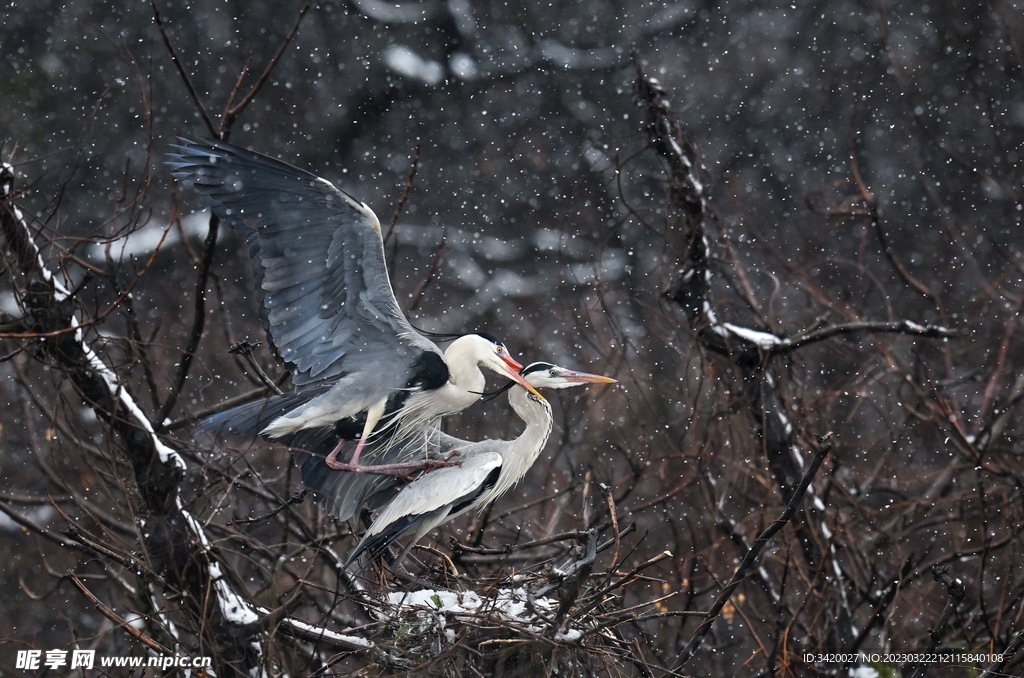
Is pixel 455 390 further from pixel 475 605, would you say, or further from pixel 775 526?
pixel 775 526

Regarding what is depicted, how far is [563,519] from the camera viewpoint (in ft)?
26.9

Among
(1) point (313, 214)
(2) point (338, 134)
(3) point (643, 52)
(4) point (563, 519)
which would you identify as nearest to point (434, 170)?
(2) point (338, 134)

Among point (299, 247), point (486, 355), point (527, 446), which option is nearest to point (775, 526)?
point (527, 446)

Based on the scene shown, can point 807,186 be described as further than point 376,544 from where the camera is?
Yes

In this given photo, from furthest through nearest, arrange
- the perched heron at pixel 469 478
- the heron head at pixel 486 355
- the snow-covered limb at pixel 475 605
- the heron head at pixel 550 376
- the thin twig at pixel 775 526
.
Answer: the heron head at pixel 550 376, the heron head at pixel 486 355, the perched heron at pixel 469 478, the snow-covered limb at pixel 475 605, the thin twig at pixel 775 526

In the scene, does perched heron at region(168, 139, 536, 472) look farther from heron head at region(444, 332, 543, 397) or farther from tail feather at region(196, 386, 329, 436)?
heron head at region(444, 332, 543, 397)

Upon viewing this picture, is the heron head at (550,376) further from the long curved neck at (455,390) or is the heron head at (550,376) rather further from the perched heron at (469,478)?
the long curved neck at (455,390)

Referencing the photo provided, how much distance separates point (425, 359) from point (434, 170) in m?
11.1

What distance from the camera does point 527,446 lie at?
4.46 m

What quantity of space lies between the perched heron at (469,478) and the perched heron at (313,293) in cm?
16

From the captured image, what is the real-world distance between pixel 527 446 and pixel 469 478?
318 millimetres

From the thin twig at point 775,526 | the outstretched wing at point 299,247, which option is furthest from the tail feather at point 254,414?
the thin twig at point 775,526

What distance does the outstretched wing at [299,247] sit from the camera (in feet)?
13.9

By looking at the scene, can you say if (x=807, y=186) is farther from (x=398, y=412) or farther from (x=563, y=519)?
(x=398, y=412)
